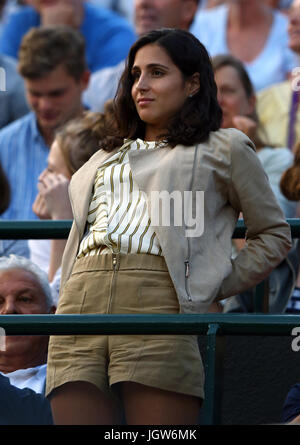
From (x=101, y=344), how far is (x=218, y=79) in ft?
9.80

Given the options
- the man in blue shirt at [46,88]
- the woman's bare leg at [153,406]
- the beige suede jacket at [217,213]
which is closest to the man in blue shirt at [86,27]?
the man in blue shirt at [46,88]

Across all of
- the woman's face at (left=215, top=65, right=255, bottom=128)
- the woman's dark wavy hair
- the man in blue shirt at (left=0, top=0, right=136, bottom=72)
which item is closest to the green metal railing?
the woman's dark wavy hair

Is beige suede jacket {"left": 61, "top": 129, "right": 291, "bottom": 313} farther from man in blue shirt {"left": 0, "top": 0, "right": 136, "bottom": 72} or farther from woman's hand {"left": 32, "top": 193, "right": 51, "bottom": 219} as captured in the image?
man in blue shirt {"left": 0, "top": 0, "right": 136, "bottom": 72}

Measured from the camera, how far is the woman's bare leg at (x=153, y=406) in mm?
2893

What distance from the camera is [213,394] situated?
2.98 metres

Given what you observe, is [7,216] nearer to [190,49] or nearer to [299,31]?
[299,31]

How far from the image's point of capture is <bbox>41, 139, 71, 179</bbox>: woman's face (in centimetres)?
A: 477

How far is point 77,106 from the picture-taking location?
600 cm

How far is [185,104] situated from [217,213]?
0.39 metres

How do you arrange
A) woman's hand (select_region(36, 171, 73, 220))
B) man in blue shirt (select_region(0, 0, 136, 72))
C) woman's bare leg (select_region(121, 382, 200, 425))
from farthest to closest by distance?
man in blue shirt (select_region(0, 0, 136, 72)) < woman's hand (select_region(36, 171, 73, 220)) < woman's bare leg (select_region(121, 382, 200, 425))

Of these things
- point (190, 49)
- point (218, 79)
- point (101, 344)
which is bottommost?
point (101, 344)

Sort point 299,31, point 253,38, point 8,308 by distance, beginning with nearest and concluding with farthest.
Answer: point 8,308, point 299,31, point 253,38

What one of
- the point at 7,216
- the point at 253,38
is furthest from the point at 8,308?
the point at 253,38

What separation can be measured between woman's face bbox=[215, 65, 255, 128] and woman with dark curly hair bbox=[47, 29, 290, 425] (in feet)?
7.63
